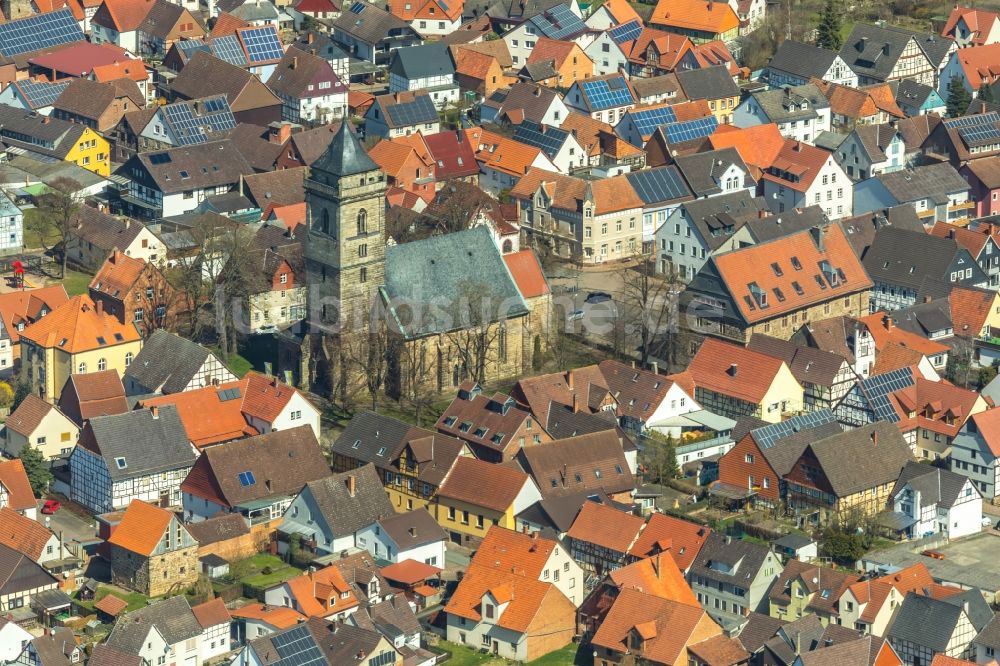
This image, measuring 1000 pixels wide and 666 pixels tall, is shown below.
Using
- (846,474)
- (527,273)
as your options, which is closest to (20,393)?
(527,273)

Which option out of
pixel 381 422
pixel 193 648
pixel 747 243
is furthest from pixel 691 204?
pixel 193 648

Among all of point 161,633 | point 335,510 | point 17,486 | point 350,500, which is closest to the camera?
point 161,633

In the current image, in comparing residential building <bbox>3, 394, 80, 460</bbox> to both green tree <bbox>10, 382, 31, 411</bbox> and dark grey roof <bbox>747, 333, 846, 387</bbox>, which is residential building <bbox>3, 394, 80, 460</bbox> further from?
dark grey roof <bbox>747, 333, 846, 387</bbox>

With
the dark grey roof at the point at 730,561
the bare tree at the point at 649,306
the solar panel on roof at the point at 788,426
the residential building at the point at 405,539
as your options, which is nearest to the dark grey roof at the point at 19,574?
the residential building at the point at 405,539

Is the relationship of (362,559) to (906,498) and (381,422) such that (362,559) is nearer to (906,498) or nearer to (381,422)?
(381,422)

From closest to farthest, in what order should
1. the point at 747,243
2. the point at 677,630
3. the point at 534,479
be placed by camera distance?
the point at 677,630
the point at 534,479
the point at 747,243

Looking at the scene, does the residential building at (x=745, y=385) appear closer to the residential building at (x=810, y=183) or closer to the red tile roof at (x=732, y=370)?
the red tile roof at (x=732, y=370)

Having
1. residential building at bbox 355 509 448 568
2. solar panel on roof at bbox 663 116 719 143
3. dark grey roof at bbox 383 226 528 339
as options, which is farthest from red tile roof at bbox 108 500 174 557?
solar panel on roof at bbox 663 116 719 143

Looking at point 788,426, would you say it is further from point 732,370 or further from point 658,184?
point 658,184
